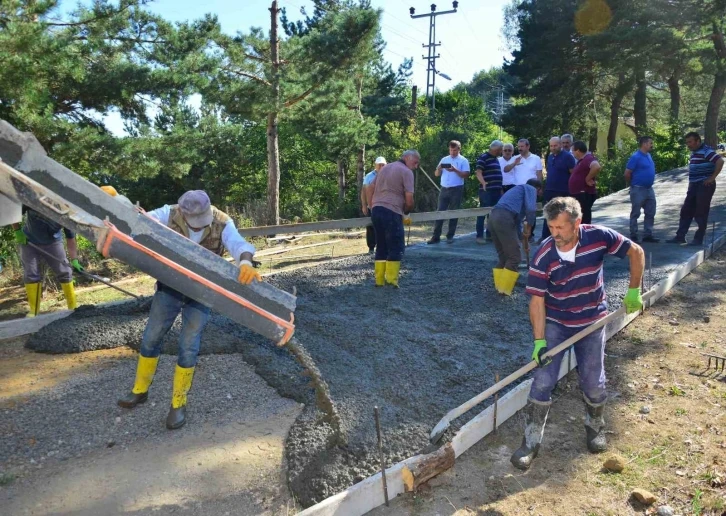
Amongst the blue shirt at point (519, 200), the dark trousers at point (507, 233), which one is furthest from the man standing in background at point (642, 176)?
the dark trousers at point (507, 233)

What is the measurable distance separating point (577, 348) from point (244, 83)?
12.9 m

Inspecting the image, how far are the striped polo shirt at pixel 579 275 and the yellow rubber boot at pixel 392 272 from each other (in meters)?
3.10

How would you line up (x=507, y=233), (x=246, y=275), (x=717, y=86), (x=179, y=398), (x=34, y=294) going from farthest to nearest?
(x=717, y=86) < (x=507, y=233) < (x=34, y=294) < (x=179, y=398) < (x=246, y=275)

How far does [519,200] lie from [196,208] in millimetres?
3721

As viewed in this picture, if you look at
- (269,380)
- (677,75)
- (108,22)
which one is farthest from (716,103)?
(269,380)

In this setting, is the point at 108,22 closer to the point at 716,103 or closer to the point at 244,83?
the point at 244,83

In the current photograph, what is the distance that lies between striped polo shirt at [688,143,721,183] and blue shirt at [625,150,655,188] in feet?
1.68

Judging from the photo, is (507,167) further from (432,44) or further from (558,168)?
(432,44)

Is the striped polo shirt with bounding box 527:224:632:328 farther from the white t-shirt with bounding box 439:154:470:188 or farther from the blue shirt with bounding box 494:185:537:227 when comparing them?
the white t-shirt with bounding box 439:154:470:188

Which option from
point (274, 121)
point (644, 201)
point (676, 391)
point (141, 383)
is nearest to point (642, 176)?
point (644, 201)

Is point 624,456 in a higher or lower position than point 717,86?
lower

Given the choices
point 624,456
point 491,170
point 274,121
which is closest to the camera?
point 624,456

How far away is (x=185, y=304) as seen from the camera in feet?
11.7

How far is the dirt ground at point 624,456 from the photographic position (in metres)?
2.95
